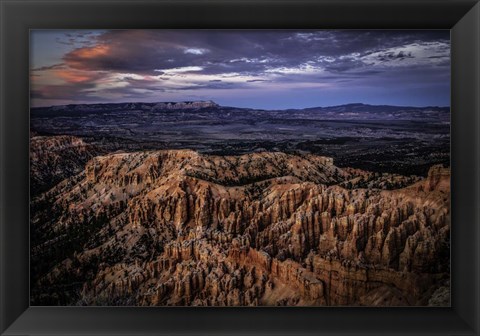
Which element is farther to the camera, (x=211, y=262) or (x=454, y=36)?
(x=211, y=262)

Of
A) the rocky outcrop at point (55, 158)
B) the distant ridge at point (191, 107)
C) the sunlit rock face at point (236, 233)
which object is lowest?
the sunlit rock face at point (236, 233)

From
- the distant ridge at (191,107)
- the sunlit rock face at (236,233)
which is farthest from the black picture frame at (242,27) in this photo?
the distant ridge at (191,107)

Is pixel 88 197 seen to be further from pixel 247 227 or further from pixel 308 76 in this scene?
pixel 308 76

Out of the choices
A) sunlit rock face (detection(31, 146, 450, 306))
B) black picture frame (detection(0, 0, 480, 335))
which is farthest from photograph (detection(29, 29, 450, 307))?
black picture frame (detection(0, 0, 480, 335))

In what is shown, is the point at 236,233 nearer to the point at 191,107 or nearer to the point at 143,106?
the point at 191,107

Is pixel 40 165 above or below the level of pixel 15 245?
above

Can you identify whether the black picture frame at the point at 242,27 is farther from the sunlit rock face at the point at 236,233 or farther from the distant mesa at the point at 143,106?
the distant mesa at the point at 143,106

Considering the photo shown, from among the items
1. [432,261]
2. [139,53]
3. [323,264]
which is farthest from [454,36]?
[139,53]
